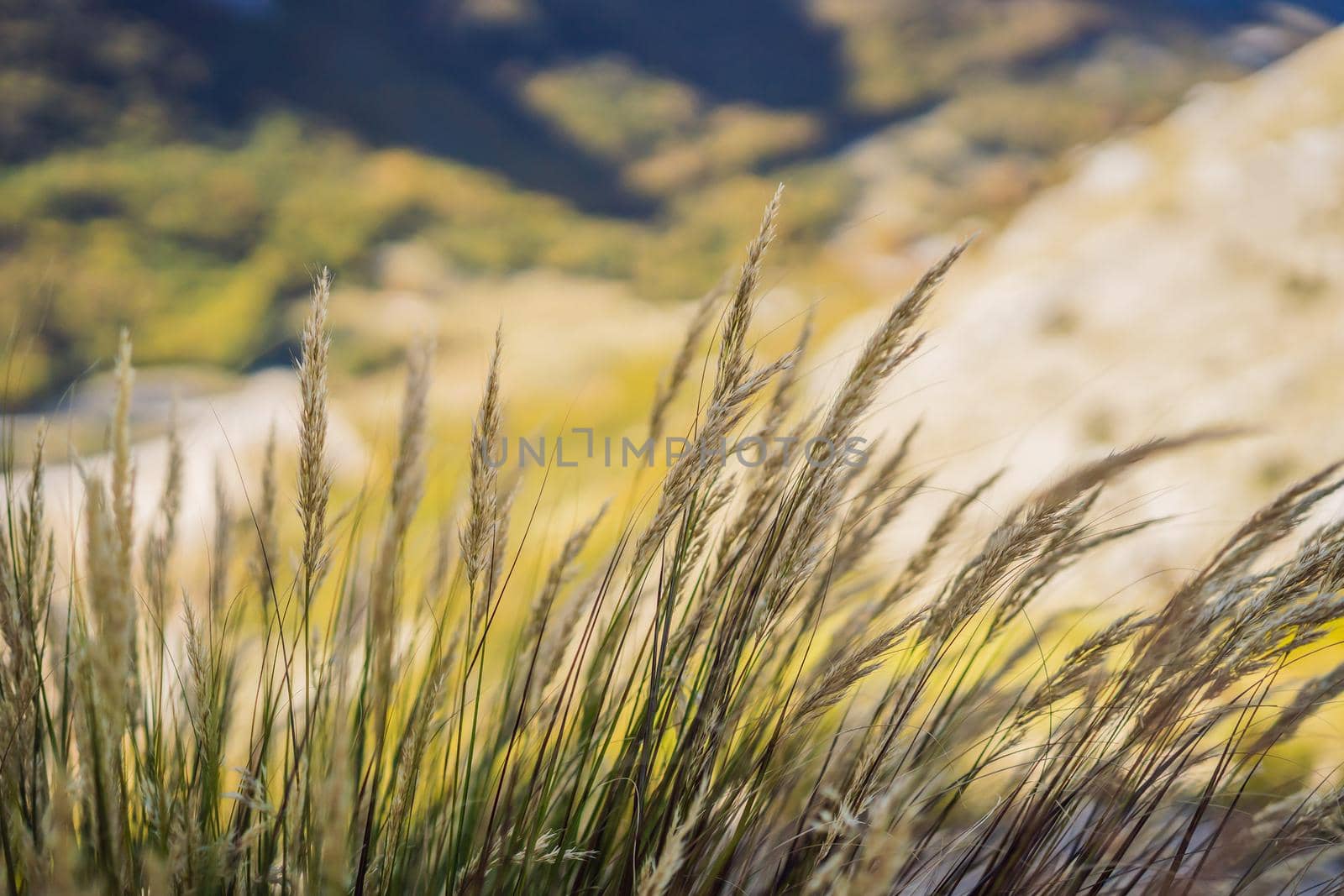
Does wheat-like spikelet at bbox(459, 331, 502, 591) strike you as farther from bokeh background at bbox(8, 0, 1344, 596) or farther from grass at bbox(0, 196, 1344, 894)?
bokeh background at bbox(8, 0, 1344, 596)

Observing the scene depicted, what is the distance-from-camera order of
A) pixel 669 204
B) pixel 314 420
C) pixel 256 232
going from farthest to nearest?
pixel 669 204
pixel 256 232
pixel 314 420

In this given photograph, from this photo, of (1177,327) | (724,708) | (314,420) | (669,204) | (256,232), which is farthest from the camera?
(669,204)

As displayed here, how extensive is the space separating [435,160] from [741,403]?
3.07m

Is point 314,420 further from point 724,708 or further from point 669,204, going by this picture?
point 669,204

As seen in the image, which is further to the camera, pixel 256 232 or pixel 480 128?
pixel 480 128

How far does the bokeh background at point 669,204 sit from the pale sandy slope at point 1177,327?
1cm

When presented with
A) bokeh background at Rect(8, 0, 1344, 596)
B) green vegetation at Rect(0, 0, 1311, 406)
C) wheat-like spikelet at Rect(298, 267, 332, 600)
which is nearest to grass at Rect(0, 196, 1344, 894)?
wheat-like spikelet at Rect(298, 267, 332, 600)

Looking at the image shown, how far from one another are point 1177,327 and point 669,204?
6.23 feet

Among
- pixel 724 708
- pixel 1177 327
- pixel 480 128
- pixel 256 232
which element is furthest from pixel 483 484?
pixel 480 128

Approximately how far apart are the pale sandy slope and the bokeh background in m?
0.01

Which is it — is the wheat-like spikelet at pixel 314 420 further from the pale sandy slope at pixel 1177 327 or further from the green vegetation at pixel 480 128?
the green vegetation at pixel 480 128

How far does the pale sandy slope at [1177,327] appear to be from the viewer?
1973 mm

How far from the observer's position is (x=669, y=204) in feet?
10.6

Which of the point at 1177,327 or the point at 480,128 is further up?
the point at 480,128
